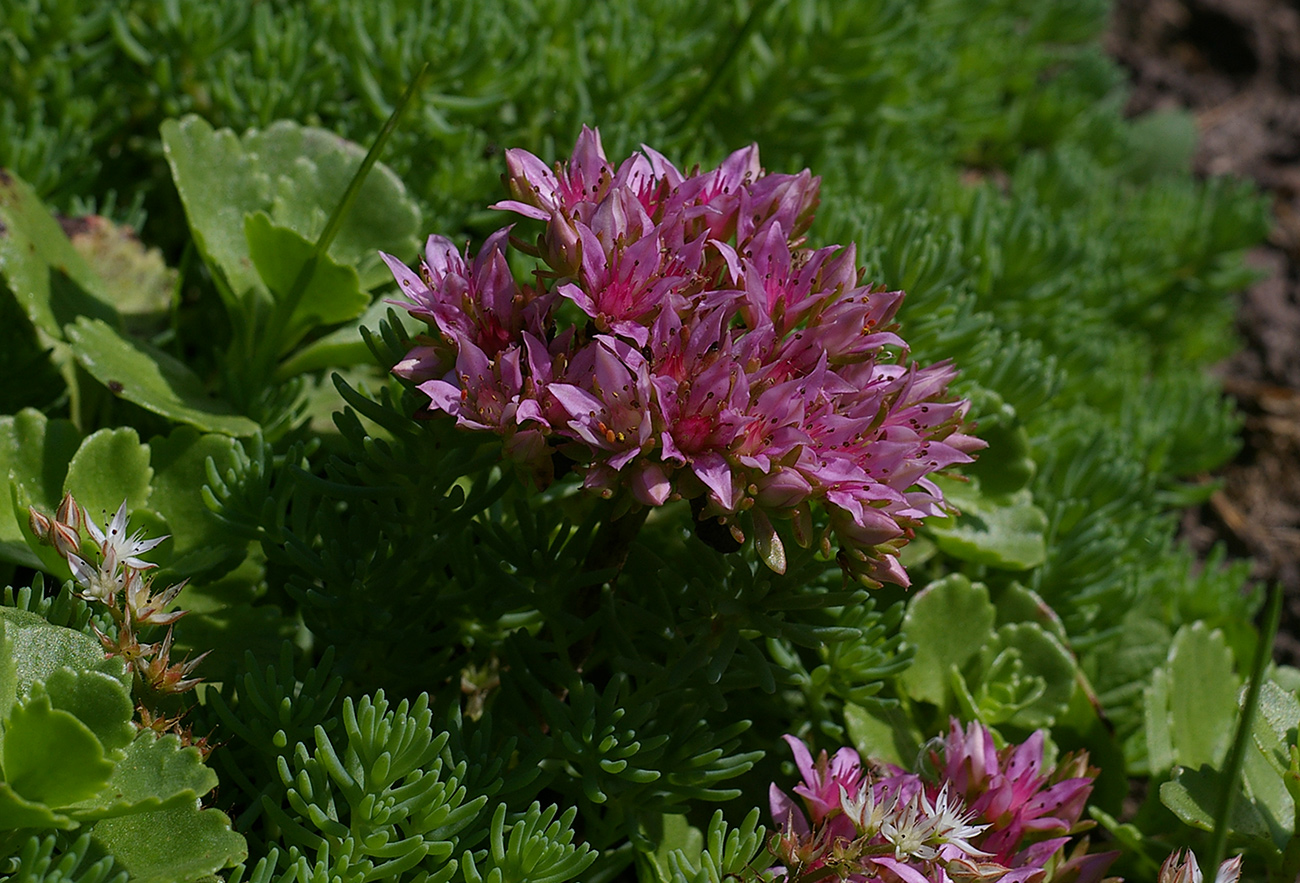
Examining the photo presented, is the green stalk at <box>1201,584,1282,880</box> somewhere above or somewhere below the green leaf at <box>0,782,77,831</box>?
above

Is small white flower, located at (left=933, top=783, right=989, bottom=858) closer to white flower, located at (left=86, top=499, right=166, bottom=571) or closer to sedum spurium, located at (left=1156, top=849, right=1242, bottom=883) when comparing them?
sedum spurium, located at (left=1156, top=849, right=1242, bottom=883)

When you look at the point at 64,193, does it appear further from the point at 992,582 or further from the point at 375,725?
the point at 992,582

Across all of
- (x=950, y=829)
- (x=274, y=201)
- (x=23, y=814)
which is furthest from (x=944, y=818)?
(x=274, y=201)

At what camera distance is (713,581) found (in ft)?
5.42

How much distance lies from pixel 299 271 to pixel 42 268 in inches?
19.0

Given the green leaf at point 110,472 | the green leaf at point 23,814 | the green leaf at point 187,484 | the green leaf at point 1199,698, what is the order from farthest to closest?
the green leaf at point 1199,698 < the green leaf at point 187,484 < the green leaf at point 110,472 < the green leaf at point 23,814

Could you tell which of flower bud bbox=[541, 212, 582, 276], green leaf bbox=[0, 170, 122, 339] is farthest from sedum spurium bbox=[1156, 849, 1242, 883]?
green leaf bbox=[0, 170, 122, 339]

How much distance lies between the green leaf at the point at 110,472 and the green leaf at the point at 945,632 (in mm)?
1284

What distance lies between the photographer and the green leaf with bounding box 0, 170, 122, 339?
2.00m

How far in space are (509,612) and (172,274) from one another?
120 centimetres

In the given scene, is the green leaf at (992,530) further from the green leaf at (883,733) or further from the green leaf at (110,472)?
the green leaf at (110,472)

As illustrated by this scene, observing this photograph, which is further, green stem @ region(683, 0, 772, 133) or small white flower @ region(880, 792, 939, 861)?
green stem @ region(683, 0, 772, 133)

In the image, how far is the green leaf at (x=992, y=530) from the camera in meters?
2.12


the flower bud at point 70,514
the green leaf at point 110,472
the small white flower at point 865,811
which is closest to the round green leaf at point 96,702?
the flower bud at point 70,514
